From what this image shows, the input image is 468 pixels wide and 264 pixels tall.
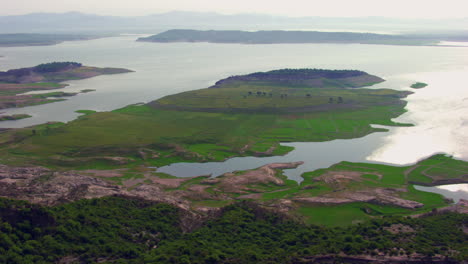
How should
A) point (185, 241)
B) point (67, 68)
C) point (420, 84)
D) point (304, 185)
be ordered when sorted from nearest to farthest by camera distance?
point (185, 241), point (304, 185), point (420, 84), point (67, 68)

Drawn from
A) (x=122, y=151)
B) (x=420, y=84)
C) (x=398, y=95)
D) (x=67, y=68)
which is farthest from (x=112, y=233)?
(x=67, y=68)

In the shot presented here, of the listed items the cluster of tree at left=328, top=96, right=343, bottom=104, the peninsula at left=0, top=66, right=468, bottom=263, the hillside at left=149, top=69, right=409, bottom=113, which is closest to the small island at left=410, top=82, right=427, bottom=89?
the hillside at left=149, top=69, right=409, bottom=113

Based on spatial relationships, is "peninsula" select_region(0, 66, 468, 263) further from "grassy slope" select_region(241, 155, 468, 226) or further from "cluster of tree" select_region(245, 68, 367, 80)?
"cluster of tree" select_region(245, 68, 367, 80)

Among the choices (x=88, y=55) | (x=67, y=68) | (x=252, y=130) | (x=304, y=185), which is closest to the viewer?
(x=304, y=185)

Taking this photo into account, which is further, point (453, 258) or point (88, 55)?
point (88, 55)

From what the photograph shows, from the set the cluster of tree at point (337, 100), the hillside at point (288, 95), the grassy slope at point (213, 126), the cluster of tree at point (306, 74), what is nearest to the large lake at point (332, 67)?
the grassy slope at point (213, 126)

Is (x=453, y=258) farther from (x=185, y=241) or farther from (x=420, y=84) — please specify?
(x=420, y=84)
